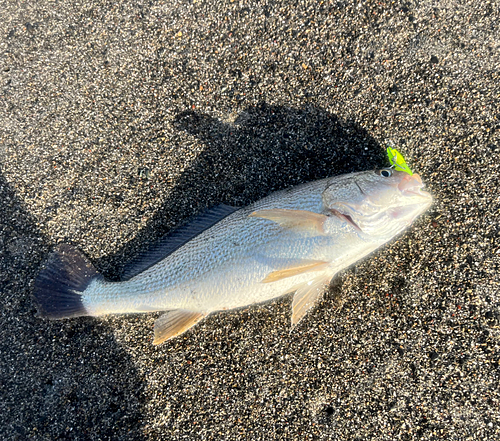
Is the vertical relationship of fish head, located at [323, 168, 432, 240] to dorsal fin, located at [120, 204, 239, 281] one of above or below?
below

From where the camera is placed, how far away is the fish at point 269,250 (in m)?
1.87

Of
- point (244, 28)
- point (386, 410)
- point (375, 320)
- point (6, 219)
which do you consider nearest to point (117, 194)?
point (6, 219)

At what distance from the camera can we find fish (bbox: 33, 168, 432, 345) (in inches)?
73.6

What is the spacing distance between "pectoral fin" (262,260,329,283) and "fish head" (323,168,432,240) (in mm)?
349

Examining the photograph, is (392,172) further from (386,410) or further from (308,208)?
(386,410)

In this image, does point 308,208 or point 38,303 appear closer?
point 308,208

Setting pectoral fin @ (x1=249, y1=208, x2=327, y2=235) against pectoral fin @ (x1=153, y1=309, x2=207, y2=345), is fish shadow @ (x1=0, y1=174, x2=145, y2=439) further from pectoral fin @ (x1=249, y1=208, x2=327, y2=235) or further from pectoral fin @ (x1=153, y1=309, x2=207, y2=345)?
pectoral fin @ (x1=249, y1=208, x2=327, y2=235)

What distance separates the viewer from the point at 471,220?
7.18 feet

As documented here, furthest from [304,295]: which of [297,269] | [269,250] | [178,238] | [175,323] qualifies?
[178,238]

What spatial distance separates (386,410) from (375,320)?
669mm

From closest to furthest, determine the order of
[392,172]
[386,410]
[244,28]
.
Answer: [392,172], [386,410], [244,28]

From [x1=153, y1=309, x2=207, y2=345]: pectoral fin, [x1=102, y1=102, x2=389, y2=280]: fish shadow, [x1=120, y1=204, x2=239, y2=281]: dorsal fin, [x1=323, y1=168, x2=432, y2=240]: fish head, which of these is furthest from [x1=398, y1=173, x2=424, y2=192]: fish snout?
[x1=153, y1=309, x2=207, y2=345]: pectoral fin

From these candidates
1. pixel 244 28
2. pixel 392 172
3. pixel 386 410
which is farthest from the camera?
pixel 244 28

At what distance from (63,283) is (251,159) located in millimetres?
1809
